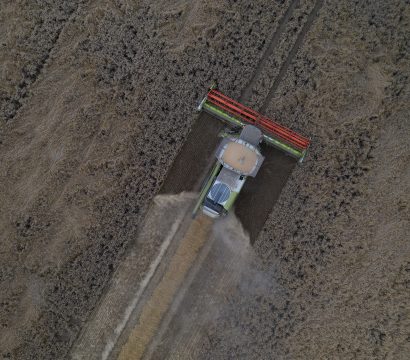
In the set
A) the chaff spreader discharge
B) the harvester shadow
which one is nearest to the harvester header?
the chaff spreader discharge

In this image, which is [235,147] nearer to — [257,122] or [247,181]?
[257,122]

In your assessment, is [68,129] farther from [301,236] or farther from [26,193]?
[301,236]

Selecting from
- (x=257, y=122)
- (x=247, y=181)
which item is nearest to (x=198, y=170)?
(x=247, y=181)

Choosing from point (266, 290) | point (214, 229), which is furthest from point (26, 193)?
point (266, 290)

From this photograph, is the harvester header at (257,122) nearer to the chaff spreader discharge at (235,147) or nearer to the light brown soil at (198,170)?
the chaff spreader discharge at (235,147)

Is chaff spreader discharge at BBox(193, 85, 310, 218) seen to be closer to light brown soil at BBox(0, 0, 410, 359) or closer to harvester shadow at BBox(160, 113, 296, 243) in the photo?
harvester shadow at BBox(160, 113, 296, 243)

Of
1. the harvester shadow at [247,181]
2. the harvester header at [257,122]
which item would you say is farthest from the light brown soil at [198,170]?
the harvester header at [257,122]
